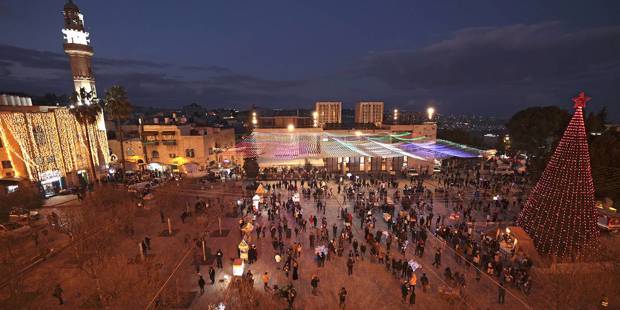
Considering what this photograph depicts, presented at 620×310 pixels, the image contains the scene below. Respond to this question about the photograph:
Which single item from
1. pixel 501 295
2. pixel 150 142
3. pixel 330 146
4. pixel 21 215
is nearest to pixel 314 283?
pixel 501 295

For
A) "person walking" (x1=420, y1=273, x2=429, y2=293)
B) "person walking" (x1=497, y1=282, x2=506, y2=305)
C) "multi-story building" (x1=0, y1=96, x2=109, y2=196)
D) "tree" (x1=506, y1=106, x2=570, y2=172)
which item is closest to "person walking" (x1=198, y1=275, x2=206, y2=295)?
"person walking" (x1=420, y1=273, x2=429, y2=293)

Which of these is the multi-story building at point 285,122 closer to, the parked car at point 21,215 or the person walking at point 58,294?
the parked car at point 21,215

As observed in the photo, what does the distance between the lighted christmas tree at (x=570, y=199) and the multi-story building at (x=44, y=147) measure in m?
33.0

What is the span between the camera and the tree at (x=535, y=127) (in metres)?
32.2

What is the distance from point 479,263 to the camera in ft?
45.3

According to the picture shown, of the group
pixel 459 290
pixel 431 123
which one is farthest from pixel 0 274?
pixel 431 123

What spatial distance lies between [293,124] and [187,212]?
67.0 feet

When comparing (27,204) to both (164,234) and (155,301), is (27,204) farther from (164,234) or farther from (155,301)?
(155,301)

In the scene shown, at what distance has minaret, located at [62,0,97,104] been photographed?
32.3 metres

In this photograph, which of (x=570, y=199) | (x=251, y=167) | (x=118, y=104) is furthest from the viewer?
(x=251, y=167)

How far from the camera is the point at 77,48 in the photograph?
106 ft

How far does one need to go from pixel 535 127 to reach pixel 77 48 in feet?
179

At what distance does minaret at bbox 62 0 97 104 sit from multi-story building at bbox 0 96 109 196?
24.7ft

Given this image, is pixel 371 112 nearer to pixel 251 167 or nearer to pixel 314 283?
pixel 251 167
